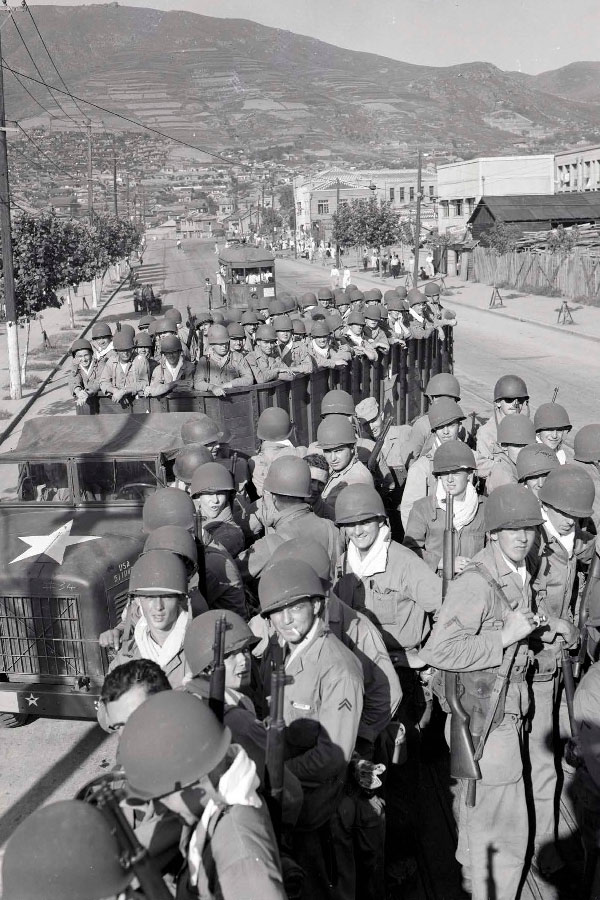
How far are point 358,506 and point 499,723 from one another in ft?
4.39

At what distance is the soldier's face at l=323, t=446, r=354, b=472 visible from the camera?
694cm

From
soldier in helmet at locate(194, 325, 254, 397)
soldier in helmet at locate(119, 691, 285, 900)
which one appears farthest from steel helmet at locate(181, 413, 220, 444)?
soldier in helmet at locate(119, 691, 285, 900)

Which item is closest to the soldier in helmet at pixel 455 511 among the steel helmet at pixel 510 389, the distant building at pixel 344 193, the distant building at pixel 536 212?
the steel helmet at pixel 510 389

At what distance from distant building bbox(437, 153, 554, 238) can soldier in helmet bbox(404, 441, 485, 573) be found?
71837 millimetres

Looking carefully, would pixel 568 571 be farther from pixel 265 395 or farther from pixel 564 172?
pixel 564 172

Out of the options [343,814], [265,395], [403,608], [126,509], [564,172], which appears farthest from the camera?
[564,172]

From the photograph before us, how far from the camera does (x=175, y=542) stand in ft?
16.8

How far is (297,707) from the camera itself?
153 inches

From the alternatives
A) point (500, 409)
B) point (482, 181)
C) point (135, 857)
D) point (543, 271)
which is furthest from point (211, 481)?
point (482, 181)

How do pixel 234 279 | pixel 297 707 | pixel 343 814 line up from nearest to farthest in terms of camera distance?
pixel 297 707 → pixel 343 814 → pixel 234 279

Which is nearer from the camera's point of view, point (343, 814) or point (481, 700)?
point (343, 814)

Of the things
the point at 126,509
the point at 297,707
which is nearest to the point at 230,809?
the point at 297,707

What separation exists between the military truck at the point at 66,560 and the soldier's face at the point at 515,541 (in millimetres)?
2933

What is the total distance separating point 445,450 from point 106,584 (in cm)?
248
